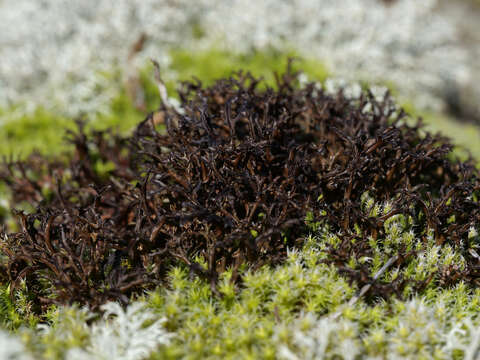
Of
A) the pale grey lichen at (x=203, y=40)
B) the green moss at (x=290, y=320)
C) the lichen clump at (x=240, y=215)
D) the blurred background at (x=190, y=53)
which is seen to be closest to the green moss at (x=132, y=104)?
the blurred background at (x=190, y=53)

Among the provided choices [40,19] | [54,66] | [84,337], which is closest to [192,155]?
[84,337]

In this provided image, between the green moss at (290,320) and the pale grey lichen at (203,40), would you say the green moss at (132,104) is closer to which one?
the pale grey lichen at (203,40)

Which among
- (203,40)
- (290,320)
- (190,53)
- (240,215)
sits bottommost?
(290,320)

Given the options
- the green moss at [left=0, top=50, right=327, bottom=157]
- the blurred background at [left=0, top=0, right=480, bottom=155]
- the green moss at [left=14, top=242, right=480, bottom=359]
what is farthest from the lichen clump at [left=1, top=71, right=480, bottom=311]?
the blurred background at [left=0, top=0, right=480, bottom=155]

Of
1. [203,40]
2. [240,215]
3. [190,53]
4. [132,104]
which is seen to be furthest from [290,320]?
[203,40]

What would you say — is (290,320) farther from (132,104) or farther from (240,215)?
(132,104)

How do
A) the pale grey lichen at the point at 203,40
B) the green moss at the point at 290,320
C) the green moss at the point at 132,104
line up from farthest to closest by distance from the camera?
the pale grey lichen at the point at 203,40
the green moss at the point at 132,104
the green moss at the point at 290,320

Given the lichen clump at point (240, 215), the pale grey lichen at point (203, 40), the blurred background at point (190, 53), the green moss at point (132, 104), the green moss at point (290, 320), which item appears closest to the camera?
the green moss at point (290, 320)

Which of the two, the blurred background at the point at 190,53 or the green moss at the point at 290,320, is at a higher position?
the blurred background at the point at 190,53

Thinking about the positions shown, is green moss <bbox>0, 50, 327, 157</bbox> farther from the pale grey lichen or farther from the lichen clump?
the lichen clump
